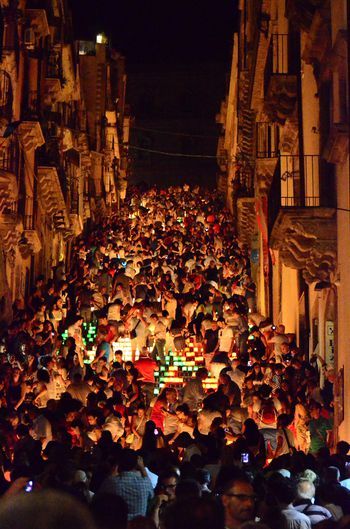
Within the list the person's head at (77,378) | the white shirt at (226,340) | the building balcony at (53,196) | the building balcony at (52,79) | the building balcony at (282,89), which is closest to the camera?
the person's head at (77,378)

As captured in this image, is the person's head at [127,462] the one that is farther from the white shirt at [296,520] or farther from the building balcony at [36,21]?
the building balcony at [36,21]

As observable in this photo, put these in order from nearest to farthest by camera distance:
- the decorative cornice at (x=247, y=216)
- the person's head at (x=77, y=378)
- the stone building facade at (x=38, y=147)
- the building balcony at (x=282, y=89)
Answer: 1. the person's head at (x=77, y=378)
2. the building balcony at (x=282, y=89)
3. the stone building facade at (x=38, y=147)
4. the decorative cornice at (x=247, y=216)

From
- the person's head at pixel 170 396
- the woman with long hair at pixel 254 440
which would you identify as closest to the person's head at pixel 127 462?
the woman with long hair at pixel 254 440

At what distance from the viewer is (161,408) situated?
18938 mm

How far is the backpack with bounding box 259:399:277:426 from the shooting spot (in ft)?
59.3

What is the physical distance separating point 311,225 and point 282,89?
5603 millimetres

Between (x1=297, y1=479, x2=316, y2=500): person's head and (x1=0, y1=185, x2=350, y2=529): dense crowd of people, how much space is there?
0.7 inches

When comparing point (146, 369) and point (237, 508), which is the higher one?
point (237, 508)

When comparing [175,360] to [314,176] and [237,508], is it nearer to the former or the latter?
[314,176]

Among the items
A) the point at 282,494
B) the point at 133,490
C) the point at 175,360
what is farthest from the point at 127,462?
the point at 175,360

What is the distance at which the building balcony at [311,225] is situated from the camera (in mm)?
19953

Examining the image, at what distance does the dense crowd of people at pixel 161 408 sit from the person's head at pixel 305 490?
17 millimetres

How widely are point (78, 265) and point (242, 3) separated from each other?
20516 mm

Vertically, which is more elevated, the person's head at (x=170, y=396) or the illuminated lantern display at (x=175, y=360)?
the person's head at (x=170, y=396)
